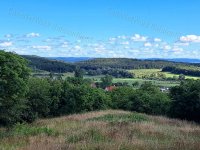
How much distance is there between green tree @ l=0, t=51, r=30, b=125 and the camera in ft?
109

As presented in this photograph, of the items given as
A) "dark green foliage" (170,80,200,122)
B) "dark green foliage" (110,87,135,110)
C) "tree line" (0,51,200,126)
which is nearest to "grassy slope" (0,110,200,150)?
"tree line" (0,51,200,126)

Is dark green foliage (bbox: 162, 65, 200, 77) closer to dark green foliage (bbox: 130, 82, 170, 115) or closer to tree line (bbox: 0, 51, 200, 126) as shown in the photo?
tree line (bbox: 0, 51, 200, 126)

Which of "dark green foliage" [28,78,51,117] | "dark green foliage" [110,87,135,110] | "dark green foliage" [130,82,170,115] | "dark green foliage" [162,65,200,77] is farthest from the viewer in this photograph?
"dark green foliage" [162,65,200,77]

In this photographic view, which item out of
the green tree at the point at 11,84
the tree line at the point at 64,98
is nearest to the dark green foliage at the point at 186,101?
the tree line at the point at 64,98

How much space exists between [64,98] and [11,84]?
2001 cm

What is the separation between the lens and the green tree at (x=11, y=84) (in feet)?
109

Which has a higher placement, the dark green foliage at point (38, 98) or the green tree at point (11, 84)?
the green tree at point (11, 84)

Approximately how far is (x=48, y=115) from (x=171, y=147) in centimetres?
4190

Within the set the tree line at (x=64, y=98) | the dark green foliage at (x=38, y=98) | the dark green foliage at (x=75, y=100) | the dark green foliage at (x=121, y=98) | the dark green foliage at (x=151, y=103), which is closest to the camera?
the tree line at (x=64, y=98)

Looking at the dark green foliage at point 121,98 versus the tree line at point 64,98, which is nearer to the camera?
the tree line at point 64,98

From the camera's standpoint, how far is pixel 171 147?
422 inches

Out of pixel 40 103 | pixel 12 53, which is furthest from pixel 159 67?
pixel 12 53

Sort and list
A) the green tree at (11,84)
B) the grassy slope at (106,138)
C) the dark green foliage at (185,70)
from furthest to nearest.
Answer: the dark green foliage at (185,70)
the green tree at (11,84)
the grassy slope at (106,138)

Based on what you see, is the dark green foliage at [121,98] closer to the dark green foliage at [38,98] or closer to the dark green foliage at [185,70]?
the dark green foliage at [38,98]
